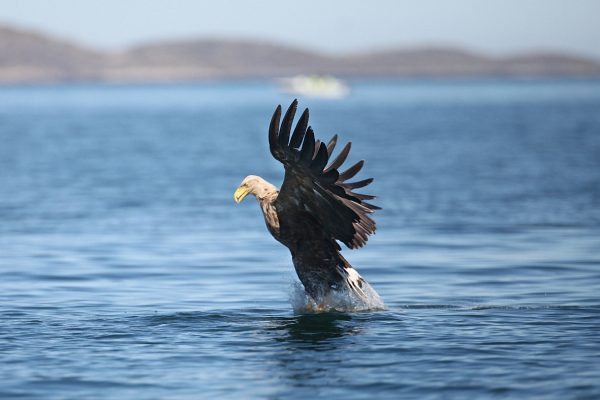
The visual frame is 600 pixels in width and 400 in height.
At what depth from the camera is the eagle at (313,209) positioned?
1066 cm

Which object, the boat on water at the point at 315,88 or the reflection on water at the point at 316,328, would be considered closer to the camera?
the reflection on water at the point at 316,328

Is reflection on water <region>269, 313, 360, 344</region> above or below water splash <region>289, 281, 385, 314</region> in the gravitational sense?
below

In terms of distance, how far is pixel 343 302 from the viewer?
11.9 meters

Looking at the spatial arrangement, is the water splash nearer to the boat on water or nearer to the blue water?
the blue water

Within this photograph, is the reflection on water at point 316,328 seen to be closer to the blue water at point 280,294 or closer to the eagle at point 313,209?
the blue water at point 280,294

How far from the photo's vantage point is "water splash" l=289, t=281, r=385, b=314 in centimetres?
1188

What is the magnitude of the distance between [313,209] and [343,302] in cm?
120

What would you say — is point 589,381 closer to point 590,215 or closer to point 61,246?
point 61,246

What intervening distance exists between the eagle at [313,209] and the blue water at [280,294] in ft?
1.36

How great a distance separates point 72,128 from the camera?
225 feet

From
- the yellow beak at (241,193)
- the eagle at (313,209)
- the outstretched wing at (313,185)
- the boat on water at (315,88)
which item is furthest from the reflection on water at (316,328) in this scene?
the boat on water at (315,88)

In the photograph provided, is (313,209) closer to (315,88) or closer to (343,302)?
(343,302)

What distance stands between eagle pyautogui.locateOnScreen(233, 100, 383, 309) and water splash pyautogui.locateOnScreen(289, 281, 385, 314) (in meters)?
0.01

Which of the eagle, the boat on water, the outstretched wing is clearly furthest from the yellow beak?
the boat on water
